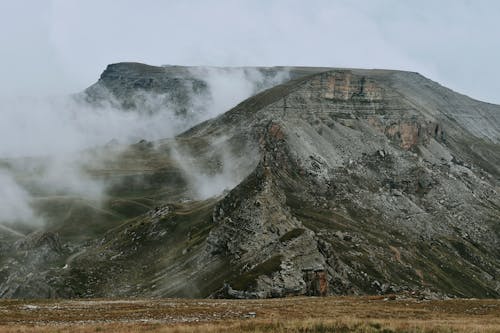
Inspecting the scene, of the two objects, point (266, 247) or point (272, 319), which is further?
point (266, 247)

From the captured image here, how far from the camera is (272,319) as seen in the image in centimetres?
3119

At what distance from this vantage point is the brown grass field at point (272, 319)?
90.7 feet

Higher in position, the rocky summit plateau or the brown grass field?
the brown grass field

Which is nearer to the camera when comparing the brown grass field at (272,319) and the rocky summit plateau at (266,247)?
the brown grass field at (272,319)

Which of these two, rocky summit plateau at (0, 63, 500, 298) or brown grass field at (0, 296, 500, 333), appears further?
rocky summit plateau at (0, 63, 500, 298)

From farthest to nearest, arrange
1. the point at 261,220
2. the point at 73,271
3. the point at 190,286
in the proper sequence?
the point at 73,271
the point at 261,220
the point at 190,286

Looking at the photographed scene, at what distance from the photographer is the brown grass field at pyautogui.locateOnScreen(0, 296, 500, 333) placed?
2765 cm

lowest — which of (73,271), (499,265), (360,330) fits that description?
(499,265)

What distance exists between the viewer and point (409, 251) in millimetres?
164500

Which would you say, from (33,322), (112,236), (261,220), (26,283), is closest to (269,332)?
(33,322)

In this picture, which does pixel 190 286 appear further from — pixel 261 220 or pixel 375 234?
pixel 375 234

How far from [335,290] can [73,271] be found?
59.6 metres

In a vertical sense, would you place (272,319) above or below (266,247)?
above

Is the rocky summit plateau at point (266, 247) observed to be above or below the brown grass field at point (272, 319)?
below
